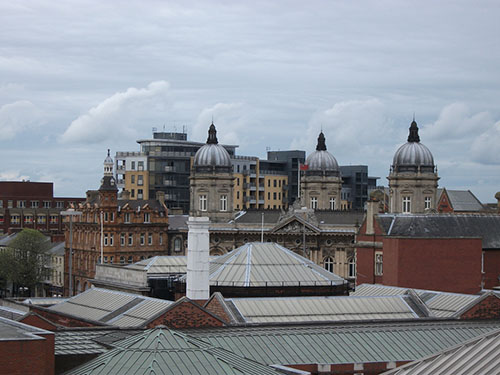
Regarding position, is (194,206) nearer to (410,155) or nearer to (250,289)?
(410,155)

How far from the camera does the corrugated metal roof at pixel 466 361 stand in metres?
28.0

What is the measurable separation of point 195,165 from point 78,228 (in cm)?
1780

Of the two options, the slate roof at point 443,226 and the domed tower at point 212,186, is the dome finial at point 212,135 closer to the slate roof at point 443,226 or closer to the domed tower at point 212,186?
the domed tower at point 212,186

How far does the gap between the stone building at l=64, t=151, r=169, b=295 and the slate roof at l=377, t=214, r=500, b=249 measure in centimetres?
5192

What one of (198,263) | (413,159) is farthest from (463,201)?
(198,263)

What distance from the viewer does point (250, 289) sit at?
2625 inches

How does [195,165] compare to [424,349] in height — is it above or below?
above

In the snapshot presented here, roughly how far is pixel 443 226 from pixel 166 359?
54.8 metres

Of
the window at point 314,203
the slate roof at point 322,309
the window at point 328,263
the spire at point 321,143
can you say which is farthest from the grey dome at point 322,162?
the slate roof at point 322,309

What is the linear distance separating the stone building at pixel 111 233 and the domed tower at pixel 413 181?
1235 inches

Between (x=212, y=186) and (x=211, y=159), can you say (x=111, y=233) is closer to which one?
(x=212, y=186)

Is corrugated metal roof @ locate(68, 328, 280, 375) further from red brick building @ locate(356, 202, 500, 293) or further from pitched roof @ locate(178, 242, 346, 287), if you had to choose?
red brick building @ locate(356, 202, 500, 293)

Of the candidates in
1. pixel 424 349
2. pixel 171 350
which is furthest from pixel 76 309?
pixel 171 350

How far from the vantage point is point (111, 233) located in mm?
138125
